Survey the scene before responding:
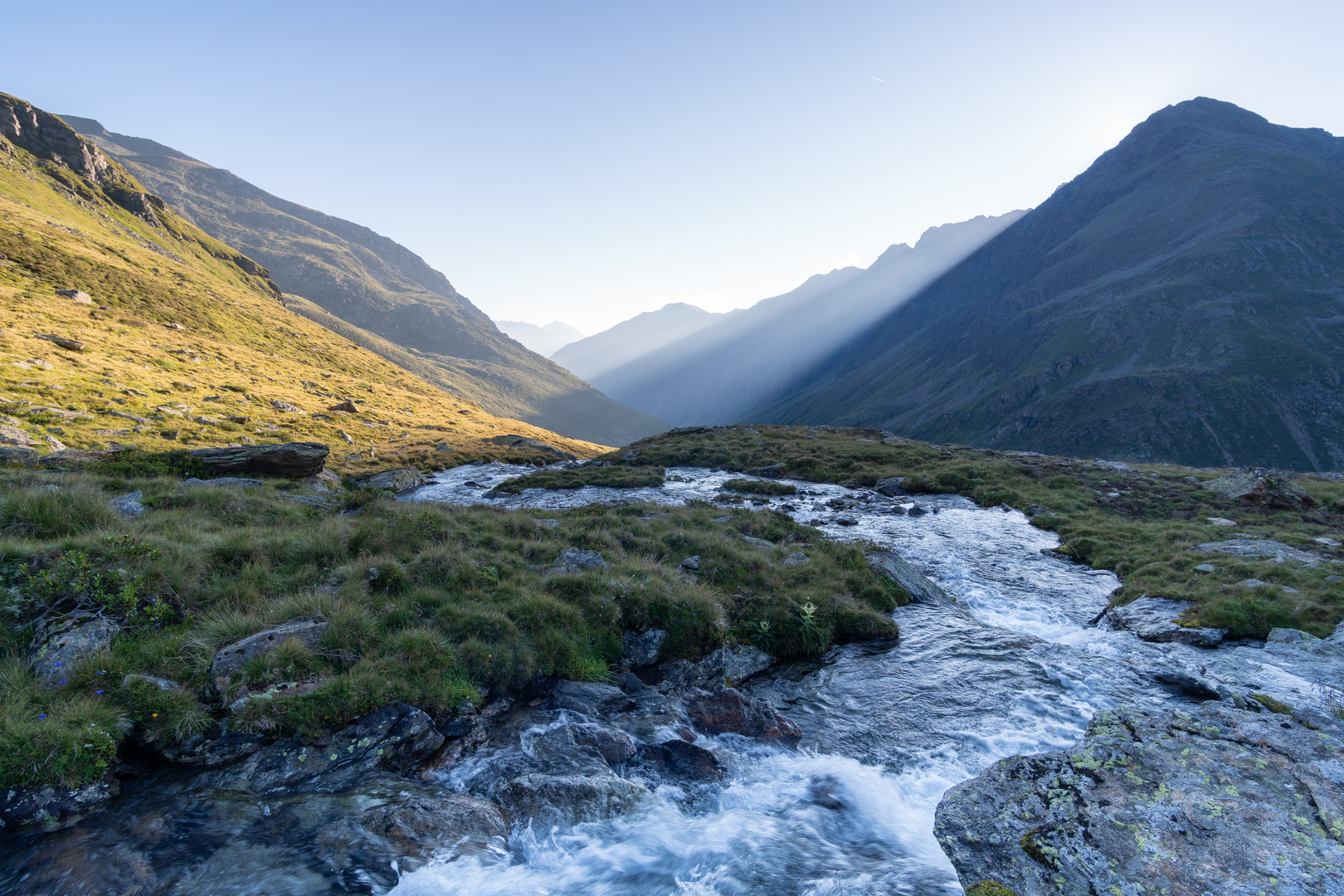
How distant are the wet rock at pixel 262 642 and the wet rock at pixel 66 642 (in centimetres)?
A: 169

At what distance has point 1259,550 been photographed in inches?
715

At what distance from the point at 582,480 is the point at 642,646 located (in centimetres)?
2560

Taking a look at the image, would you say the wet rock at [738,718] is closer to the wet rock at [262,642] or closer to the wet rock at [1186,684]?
the wet rock at [262,642]

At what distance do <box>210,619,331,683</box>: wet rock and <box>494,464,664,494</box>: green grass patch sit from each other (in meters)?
24.6

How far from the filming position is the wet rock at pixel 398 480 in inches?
1273

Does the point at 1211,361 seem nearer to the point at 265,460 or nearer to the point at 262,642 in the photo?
the point at 262,642

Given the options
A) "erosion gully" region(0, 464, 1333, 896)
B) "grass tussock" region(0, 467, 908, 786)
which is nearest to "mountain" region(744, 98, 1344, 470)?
"erosion gully" region(0, 464, 1333, 896)

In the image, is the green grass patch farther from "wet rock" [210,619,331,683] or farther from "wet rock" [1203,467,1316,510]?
"wet rock" [1203,467,1316,510]

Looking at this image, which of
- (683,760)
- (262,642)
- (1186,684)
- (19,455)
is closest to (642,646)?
(683,760)

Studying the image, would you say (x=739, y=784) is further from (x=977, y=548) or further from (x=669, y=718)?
(x=977, y=548)

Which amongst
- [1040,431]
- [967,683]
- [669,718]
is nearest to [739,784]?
[669,718]

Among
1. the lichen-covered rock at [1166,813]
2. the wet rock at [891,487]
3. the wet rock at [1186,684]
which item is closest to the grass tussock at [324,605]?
the lichen-covered rock at [1166,813]

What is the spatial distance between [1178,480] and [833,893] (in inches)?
1671

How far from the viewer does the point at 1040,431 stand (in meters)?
162
